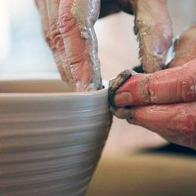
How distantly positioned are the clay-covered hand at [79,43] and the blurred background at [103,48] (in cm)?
17

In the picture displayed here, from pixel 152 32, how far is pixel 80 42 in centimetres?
15

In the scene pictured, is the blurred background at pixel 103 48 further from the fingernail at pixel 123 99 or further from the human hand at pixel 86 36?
the fingernail at pixel 123 99

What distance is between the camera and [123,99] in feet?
1.89

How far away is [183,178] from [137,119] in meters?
0.29

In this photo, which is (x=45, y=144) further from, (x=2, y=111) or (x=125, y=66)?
(x=125, y=66)

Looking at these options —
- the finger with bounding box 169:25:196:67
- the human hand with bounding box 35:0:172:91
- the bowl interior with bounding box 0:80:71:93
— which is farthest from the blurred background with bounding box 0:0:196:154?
the finger with bounding box 169:25:196:67

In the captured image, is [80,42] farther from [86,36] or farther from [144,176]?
[144,176]

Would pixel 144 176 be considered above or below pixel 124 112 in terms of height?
below

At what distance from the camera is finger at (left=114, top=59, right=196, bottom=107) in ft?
1.79

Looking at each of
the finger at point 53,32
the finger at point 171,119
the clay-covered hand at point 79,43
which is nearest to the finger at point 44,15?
the finger at point 53,32

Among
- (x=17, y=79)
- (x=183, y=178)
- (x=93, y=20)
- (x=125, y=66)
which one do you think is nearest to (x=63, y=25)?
(x=93, y=20)

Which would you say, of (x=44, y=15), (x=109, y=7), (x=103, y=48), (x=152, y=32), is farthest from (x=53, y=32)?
(x=103, y=48)

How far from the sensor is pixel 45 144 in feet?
1.63

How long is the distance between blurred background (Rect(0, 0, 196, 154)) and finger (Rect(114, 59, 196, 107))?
0.98ft
